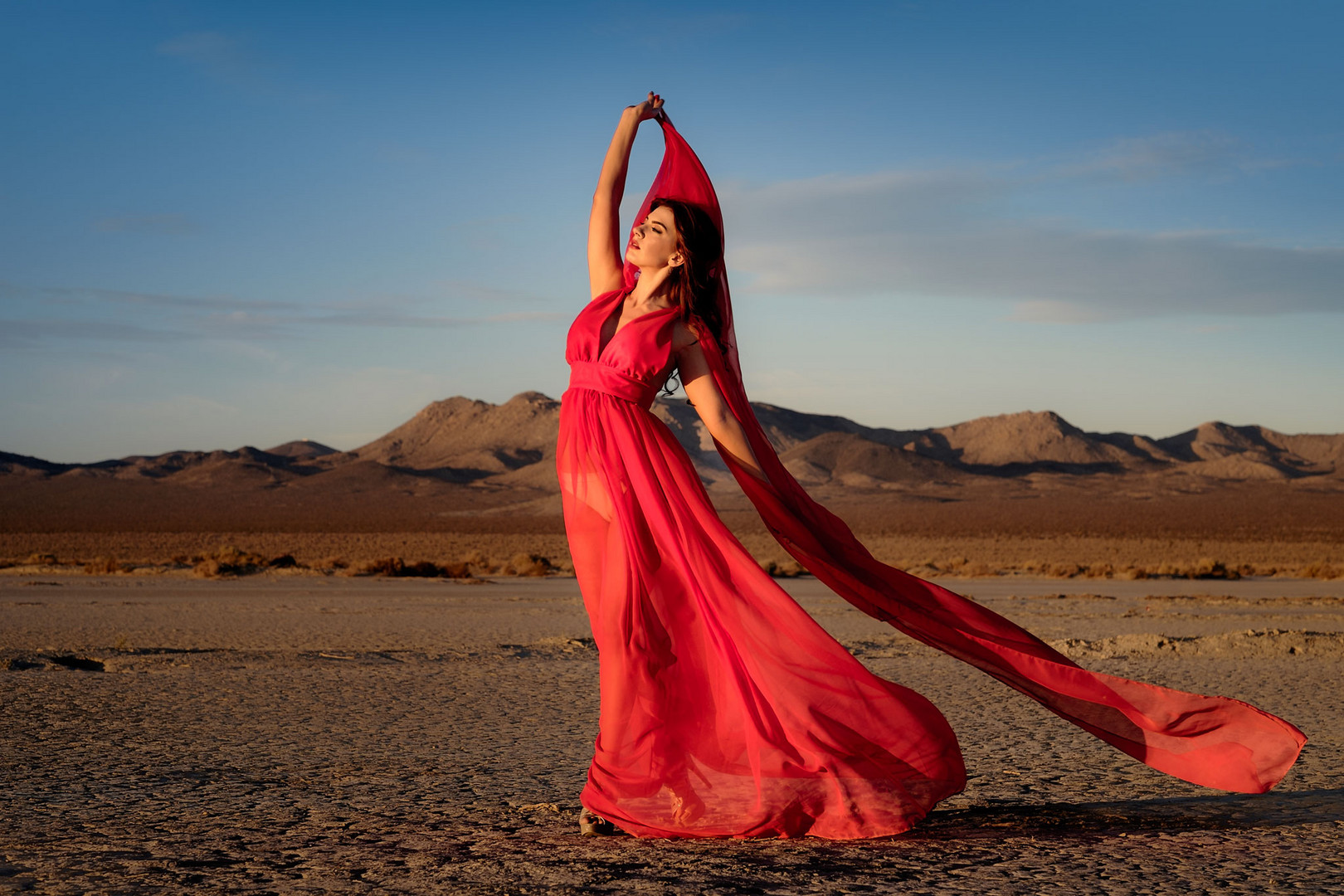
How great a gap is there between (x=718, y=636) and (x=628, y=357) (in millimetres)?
1075

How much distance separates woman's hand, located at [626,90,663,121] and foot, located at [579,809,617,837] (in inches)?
107

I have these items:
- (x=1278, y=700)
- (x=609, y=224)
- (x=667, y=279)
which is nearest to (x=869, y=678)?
(x=667, y=279)

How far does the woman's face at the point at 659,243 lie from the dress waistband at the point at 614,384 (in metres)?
0.47

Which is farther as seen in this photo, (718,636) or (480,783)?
(480,783)

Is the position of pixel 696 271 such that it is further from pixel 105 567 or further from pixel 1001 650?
pixel 105 567

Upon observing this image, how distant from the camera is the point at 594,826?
457 centimetres

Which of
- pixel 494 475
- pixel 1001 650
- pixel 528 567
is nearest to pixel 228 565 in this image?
pixel 528 567

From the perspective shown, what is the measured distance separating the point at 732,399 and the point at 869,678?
1.18m

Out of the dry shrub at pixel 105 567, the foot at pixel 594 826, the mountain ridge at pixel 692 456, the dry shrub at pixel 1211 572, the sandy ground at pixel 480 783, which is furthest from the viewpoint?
the mountain ridge at pixel 692 456

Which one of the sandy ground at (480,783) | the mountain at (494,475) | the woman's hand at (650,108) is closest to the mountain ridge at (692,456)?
the mountain at (494,475)

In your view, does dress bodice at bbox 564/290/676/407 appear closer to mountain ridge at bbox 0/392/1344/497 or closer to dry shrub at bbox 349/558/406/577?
dry shrub at bbox 349/558/406/577

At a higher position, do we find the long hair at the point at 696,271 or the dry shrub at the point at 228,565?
the long hair at the point at 696,271

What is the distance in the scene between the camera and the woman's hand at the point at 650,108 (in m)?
5.16

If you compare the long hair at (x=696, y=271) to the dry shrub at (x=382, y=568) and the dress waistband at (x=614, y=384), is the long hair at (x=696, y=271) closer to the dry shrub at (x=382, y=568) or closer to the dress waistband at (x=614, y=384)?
the dress waistband at (x=614, y=384)
